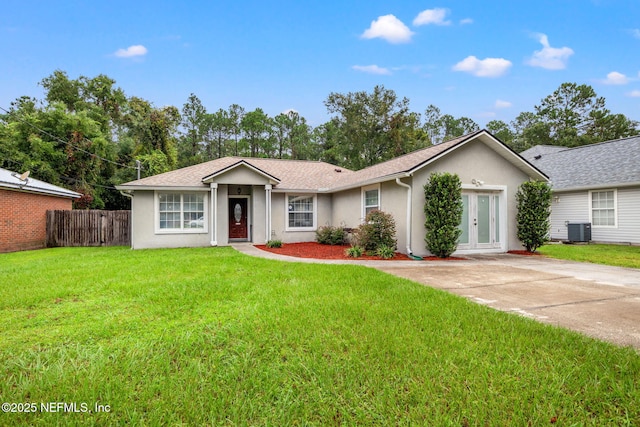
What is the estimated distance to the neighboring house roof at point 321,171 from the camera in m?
10.3

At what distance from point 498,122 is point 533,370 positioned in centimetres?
5641

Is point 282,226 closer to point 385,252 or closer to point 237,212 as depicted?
point 237,212

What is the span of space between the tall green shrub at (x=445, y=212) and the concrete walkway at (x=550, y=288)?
711 mm

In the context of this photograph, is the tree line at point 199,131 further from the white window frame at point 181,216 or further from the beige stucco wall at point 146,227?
the white window frame at point 181,216

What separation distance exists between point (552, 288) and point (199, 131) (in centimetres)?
→ 4083

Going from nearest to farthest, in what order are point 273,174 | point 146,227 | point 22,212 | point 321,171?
point 146,227 < point 22,212 < point 273,174 < point 321,171

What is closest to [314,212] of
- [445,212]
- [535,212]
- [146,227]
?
[445,212]

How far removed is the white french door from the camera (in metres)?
10.6

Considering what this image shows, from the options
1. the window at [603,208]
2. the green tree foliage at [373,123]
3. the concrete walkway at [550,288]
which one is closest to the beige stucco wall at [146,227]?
the concrete walkway at [550,288]

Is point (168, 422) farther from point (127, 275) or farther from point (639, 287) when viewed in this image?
point (639, 287)

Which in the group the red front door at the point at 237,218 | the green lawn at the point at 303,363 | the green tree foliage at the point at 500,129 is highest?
the green tree foliage at the point at 500,129

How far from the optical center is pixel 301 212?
587 inches

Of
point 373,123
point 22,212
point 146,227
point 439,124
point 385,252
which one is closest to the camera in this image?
point 385,252

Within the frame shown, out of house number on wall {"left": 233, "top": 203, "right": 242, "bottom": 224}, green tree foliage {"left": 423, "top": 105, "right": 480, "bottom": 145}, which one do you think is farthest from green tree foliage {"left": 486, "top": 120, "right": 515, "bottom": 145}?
house number on wall {"left": 233, "top": 203, "right": 242, "bottom": 224}
